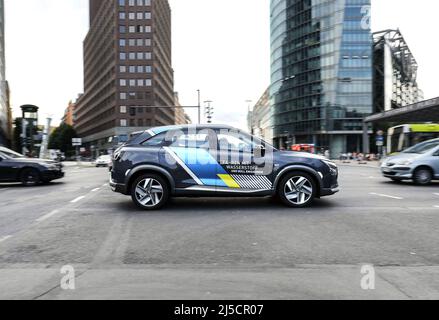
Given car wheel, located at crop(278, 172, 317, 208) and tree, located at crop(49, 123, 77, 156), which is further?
tree, located at crop(49, 123, 77, 156)

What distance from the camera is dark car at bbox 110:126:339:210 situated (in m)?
7.54

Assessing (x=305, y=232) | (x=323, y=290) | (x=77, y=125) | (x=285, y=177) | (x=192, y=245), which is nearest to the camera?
(x=323, y=290)

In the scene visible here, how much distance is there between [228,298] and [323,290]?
846mm

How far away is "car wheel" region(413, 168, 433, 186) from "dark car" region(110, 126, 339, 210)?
6.70m

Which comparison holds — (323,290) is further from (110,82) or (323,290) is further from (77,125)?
(77,125)

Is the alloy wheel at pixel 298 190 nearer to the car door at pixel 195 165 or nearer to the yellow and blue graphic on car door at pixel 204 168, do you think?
the yellow and blue graphic on car door at pixel 204 168

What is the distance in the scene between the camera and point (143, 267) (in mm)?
3961

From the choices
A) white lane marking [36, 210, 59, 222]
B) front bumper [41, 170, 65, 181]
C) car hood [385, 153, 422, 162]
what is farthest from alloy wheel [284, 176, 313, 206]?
front bumper [41, 170, 65, 181]

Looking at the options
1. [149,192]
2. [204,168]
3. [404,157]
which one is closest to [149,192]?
[149,192]

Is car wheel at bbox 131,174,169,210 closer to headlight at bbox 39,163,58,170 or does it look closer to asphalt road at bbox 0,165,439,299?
asphalt road at bbox 0,165,439,299

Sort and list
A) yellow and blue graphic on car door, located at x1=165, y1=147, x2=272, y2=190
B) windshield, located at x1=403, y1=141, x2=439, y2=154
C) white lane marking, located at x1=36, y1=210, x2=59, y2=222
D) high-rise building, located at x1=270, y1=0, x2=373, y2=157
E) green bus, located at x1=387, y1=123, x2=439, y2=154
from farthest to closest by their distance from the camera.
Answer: high-rise building, located at x1=270, y1=0, x2=373, y2=157
green bus, located at x1=387, y1=123, x2=439, y2=154
windshield, located at x1=403, y1=141, x2=439, y2=154
yellow and blue graphic on car door, located at x1=165, y1=147, x2=272, y2=190
white lane marking, located at x1=36, y1=210, x2=59, y2=222

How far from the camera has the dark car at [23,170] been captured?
13.4 m

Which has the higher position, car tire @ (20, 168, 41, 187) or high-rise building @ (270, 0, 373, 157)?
high-rise building @ (270, 0, 373, 157)
